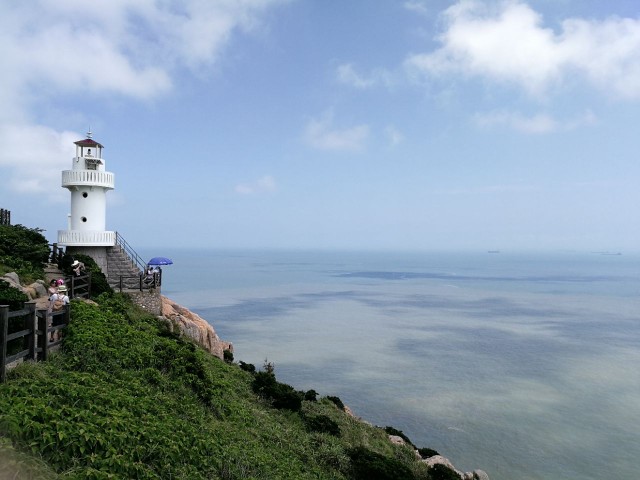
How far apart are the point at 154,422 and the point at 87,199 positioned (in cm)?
2654

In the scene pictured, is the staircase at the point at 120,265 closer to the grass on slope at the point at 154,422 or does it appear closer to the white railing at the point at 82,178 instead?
the white railing at the point at 82,178

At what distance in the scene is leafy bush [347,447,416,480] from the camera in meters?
16.7

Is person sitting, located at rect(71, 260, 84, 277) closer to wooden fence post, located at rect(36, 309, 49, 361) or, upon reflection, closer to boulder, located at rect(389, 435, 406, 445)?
wooden fence post, located at rect(36, 309, 49, 361)

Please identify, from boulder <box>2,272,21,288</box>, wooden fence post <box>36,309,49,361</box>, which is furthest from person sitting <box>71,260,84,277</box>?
Answer: wooden fence post <box>36,309,49,361</box>

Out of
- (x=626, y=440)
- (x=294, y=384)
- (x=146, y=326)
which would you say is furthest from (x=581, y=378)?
(x=146, y=326)

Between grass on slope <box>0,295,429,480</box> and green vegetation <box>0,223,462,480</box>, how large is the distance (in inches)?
1.3

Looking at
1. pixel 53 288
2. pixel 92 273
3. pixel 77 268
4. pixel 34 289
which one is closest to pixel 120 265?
pixel 92 273

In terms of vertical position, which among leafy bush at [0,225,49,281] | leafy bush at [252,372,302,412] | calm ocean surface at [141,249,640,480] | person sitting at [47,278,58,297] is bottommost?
calm ocean surface at [141,249,640,480]

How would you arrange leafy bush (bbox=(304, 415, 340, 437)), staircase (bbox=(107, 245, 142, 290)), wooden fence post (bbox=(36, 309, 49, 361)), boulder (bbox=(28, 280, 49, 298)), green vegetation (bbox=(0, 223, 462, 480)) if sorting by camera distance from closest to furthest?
green vegetation (bbox=(0, 223, 462, 480)), wooden fence post (bbox=(36, 309, 49, 361)), leafy bush (bbox=(304, 415, 340, 437)), boulder (bbox=(28, 280, 49, 298)), staircase (bbox=(107, 245, 142, 290))

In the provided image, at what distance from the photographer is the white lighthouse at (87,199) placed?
33281 millimetres

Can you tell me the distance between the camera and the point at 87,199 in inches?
1329

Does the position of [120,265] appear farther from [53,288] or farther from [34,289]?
[53,288]

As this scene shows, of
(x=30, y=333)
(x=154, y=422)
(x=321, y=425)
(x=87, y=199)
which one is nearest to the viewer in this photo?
(x=154, y=422)

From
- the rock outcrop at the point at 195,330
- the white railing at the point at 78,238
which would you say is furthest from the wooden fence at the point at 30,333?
the white railing at the point at 78,238
